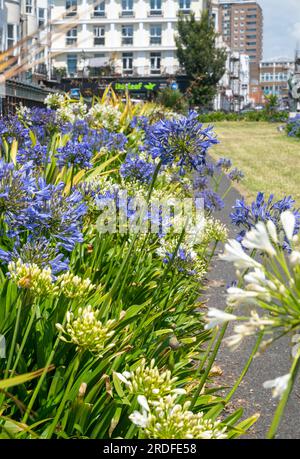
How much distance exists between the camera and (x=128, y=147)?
693 cm

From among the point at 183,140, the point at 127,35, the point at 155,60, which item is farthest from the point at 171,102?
the point at 127,35

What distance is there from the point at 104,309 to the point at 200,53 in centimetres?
5534

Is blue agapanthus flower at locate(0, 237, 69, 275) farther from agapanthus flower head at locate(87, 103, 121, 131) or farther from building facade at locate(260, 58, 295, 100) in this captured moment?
building facade at locate(260, 58, 295, 100)

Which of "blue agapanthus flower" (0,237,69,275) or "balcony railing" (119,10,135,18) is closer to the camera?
"blue agapanthus flower" (0,237,69,275)

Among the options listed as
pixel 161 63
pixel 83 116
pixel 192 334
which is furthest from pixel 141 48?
pixel 192 334

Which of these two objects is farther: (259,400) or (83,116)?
(83,116)

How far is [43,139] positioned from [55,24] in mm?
4836

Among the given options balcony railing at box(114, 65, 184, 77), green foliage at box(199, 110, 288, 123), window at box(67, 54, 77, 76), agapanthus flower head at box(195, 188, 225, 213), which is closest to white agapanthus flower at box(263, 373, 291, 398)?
agapanthus flower head at box(195, 188, 225, 213)

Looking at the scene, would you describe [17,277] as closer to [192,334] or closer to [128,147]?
[192,334]

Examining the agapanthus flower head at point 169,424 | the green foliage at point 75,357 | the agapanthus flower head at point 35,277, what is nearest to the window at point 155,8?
the green foliage at point 75,357

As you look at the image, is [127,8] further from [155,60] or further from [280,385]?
[280,385]

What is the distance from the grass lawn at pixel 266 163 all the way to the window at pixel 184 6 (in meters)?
37.8

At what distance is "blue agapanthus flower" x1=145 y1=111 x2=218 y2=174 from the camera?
8.66 ft
